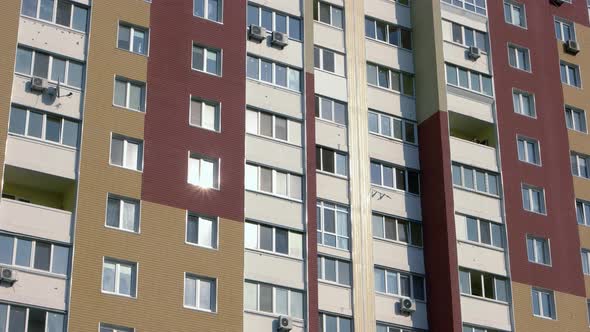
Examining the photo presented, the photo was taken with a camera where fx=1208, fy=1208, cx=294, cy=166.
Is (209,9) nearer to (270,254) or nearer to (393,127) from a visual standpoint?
(393,127)

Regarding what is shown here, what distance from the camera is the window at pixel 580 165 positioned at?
62.0 metres

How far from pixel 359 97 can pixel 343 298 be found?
10.3 meters

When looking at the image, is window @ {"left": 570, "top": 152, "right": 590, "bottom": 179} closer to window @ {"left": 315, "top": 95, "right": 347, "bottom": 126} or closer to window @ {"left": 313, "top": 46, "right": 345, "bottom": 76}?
window @ {"left": 315, "top": 95, "right": 347, "bottom": 126}

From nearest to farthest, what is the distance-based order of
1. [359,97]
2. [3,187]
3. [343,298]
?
1. [3,187]
2. [343,298]
3. [359,97]

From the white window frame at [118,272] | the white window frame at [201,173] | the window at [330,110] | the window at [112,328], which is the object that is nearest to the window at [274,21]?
the window at [330,110]

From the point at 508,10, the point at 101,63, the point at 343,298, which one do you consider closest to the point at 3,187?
the point at 101,63

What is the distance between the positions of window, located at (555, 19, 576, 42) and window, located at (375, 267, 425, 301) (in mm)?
17563

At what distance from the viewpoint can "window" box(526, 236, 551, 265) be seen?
57.9 m

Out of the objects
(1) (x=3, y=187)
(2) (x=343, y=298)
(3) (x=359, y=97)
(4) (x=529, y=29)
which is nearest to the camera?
(1) (x=3, y=187)

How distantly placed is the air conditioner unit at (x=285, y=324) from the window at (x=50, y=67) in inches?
504

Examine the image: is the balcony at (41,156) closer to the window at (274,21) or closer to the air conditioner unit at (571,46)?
the window at (274,21)

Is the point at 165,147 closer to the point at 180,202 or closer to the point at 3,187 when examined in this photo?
the point at 180,202

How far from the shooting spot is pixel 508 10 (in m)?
64.1

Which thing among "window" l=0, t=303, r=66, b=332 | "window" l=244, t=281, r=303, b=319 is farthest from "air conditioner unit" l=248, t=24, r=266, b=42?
"window" l=0, t=303, r=66, b=332
